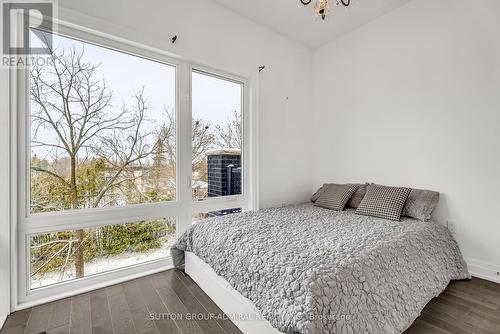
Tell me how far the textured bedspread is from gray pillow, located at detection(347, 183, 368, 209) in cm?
50

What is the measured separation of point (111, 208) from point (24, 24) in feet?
5.29

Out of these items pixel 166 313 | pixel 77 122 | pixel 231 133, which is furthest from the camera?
pixel 231 133

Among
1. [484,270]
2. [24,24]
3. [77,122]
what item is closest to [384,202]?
[484,270]

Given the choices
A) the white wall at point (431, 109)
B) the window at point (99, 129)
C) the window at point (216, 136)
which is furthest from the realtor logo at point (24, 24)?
the white wall at point (431, 109)

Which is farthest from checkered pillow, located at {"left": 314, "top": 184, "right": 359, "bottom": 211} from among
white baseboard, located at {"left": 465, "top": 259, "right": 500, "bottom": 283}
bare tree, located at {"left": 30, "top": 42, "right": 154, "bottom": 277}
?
bare tree, located at {"left": 30, "top": 42, "right": 154, "bottom": 277}

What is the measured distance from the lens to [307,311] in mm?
1104

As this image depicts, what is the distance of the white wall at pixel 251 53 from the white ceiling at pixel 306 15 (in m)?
0.13

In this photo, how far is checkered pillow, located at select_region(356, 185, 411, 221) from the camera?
92.8 inches

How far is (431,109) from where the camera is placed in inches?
98.4

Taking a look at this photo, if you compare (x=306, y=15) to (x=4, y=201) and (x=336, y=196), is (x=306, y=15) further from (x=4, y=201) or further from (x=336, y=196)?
(x=4, y=201)

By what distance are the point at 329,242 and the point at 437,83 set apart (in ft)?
7.12

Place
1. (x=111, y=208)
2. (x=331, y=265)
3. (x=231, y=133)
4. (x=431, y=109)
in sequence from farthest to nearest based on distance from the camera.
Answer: (x=231, y=133) < (x=431, y=109) < (x=111, y=208) < (x=331, y=265)

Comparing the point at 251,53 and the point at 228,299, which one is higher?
the point at 251,53

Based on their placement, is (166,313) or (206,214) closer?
(166,313)
